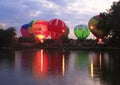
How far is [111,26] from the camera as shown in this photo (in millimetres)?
46906

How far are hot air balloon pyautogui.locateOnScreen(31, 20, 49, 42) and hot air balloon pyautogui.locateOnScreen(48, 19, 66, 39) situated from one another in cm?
168

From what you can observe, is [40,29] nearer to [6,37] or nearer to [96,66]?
[6,37]

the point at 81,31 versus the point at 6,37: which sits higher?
the point at 81,31

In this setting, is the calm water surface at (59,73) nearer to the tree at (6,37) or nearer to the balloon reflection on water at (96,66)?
the balloon reflection on water at (96,66)

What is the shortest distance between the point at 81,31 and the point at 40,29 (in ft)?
73.2

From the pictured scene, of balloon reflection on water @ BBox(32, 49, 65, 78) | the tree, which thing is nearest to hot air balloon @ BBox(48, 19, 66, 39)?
the tree

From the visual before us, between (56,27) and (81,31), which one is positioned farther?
(81,31)

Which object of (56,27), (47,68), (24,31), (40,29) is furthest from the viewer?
(24,31)

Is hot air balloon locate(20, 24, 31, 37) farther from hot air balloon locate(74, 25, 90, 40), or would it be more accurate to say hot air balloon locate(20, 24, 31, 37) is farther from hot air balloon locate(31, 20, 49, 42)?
hot air balloon locate(74, 25, 90, 40)

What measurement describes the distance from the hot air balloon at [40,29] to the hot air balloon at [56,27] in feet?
5.51

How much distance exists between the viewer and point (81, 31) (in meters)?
121

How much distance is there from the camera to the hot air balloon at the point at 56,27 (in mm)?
102562

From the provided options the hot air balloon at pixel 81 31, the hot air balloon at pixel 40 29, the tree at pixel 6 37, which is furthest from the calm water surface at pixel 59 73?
the hot air balloon at pixel 81 31

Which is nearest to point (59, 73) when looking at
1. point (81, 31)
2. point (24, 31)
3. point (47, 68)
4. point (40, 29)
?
point (47, 68)
